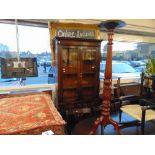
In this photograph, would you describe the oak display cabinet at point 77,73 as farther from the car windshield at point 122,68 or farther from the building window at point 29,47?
the car windshield at point 122,68

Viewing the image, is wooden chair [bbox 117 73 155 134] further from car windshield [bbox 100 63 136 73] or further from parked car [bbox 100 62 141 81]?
car windshield [bbox 100 63 136 73]

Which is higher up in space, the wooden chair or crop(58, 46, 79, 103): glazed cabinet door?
crop(58, 46, 79, 103): glazed cabinet door

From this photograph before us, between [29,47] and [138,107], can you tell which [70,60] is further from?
[138,107]

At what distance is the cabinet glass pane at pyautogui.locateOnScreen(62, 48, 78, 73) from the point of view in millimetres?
3000

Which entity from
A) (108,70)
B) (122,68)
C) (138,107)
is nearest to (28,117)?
(108,70)

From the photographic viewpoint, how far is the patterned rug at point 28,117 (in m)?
1.41

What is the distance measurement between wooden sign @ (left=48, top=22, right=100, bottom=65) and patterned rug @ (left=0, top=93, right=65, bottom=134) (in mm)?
1207

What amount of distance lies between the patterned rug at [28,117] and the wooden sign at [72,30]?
1207 millimetres

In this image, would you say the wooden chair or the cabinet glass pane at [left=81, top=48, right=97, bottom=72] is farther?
the cabinet glass pane at [left=81, top=48, right=97, bottom=72]

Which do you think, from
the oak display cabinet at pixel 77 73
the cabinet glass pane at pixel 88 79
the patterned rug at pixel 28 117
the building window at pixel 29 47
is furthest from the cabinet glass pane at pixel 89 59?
the patterned rug at pixel 28 117

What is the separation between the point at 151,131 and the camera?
103 inches

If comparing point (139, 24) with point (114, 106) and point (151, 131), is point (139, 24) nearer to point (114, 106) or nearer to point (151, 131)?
point (114, 106)

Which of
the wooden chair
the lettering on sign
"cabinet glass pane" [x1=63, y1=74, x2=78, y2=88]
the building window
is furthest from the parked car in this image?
the building window

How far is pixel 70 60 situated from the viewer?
3061 mm
